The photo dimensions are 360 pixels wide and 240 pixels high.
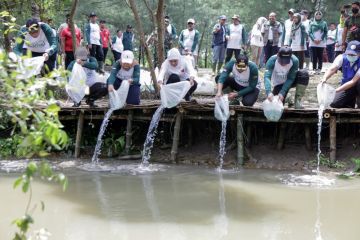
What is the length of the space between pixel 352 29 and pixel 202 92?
3.36 metres

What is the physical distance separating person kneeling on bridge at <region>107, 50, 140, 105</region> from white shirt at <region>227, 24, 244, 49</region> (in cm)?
456

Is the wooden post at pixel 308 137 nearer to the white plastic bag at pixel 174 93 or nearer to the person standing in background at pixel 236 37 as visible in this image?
the white plastic bag at pixel 174 93

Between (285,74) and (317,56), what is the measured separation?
4.77 m

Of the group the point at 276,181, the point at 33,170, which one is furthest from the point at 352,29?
the point at 33,170

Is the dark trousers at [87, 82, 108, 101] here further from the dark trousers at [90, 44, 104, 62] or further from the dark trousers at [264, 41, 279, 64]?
the dark trousers at [264, 41, 279, 64]

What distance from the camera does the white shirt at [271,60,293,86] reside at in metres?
8.44

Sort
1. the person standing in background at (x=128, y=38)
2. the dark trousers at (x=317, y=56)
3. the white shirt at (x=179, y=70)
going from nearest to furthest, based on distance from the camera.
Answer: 1. the white shirt at (x=179, y=70)
2. the dark trousers at (x=317, y=56)
3. the person standing in background at (x=128, y=38)

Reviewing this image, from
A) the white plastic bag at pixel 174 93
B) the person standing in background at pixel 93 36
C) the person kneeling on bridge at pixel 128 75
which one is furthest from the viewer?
the person standing in background at pixel 93 36

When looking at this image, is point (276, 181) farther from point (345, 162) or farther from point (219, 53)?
point (219, 53)

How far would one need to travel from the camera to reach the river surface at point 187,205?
214 inches

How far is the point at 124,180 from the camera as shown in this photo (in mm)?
7605

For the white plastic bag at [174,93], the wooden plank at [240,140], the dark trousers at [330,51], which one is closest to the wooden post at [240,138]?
the wooden plank at [240,140]

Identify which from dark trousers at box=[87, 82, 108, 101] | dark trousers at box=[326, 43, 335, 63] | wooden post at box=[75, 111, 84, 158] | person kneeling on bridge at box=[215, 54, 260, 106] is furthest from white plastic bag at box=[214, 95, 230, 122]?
dark trousers at box=[326, 43, 335, 63]

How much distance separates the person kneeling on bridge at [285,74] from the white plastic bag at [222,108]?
694mm
